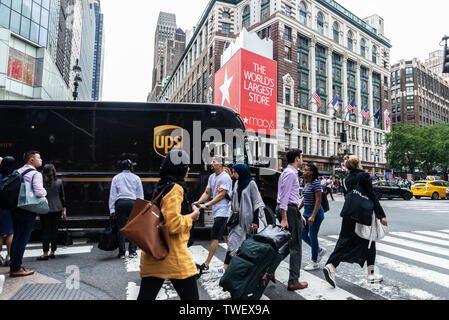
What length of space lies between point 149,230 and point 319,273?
3623 millimetres

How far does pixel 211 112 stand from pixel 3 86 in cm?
2360

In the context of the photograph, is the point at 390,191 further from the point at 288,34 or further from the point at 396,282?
the point at 288,34

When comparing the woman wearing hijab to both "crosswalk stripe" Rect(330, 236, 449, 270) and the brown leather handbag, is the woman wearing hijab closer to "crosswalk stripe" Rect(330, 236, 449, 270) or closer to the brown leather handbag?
the brown leather handbag

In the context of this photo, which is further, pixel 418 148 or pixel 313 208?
pixel 418 148

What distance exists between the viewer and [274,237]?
11.3 feet

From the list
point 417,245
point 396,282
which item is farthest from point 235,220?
point 417,245

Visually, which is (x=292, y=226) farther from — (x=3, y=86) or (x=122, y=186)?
(x=3, y=86)

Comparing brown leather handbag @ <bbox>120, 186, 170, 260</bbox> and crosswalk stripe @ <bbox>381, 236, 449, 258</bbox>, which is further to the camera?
Answer: crosswalk stripe @ <bbox>381, 236, 449, 258</bbox>

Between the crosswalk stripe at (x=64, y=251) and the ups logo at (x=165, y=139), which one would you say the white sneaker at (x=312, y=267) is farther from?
the crosswalk stripe at (x=64, y=251)

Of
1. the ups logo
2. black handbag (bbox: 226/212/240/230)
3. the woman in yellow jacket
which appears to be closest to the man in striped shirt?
black handbag (bbox: 226/212/240/230)

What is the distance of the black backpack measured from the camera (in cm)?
422

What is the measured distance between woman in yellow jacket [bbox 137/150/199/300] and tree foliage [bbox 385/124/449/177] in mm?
50099
